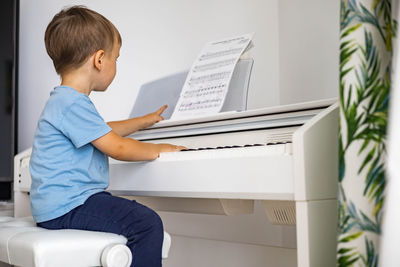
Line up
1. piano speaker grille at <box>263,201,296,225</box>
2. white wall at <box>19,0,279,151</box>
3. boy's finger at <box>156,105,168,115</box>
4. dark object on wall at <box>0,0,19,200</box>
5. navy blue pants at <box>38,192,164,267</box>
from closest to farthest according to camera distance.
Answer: navy blue pants at <box>38,192,164,267</box> → piano speaker grille at <box>263,201,296,225</box> → boy's finger at <box>156,105,168,115</box> → dark object on wall at <box>0,0,19,200</box> → white wall at <box>19,0,279,151</box>

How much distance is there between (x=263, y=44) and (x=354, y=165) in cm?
186

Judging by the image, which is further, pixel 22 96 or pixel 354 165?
pixel 22 96

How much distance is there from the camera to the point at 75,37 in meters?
1.43

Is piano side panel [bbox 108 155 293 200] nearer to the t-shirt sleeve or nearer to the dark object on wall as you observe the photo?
the t-shirt sleeve

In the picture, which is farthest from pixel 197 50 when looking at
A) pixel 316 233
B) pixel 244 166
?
pixel 316 233

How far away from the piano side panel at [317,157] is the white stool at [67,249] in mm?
440

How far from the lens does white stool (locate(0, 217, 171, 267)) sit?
1129 millimetres

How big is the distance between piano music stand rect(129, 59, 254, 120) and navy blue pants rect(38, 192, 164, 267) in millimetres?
542

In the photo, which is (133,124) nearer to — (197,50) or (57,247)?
(57,247)

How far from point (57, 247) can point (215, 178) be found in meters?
0.42

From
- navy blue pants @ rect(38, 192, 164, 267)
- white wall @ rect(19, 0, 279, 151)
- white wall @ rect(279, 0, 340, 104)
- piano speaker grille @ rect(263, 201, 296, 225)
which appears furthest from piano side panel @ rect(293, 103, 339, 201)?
white wall @ rect(19, 0, 279, 151)

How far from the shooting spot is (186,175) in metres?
1.37

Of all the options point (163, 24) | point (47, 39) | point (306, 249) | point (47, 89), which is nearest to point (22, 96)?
point (47, 89)

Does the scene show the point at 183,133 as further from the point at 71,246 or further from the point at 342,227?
the point at 342,227
